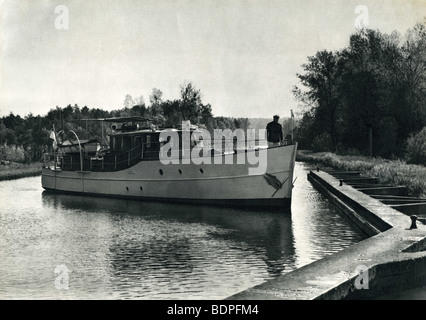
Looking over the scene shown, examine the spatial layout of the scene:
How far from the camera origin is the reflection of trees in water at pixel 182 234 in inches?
539

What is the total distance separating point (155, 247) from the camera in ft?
51.8

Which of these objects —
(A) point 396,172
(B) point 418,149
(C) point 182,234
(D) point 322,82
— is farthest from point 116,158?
(D) point 322,82

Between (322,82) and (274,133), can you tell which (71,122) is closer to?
(322,82)

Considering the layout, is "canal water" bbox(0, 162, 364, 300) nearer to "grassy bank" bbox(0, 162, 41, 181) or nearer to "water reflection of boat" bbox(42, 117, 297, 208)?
"water reflection of boat" bbox(42, 117, 297, 208)

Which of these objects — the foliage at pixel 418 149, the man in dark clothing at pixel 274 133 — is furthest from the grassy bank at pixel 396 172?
the man in dark clothing at pixel 274 133

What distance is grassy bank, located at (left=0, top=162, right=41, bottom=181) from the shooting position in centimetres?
4556

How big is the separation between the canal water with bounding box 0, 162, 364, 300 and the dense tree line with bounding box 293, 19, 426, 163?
14990mm

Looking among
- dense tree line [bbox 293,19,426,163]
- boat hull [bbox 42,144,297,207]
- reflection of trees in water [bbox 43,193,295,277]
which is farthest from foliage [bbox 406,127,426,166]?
reflection of trees in water [bbox 43,193,295,277]

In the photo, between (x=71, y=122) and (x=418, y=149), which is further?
(x=71, y=122)

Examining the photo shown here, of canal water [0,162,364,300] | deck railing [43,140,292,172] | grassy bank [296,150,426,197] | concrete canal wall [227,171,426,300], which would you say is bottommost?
canal water [0,162,364,300]

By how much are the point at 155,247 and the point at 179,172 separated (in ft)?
36.6

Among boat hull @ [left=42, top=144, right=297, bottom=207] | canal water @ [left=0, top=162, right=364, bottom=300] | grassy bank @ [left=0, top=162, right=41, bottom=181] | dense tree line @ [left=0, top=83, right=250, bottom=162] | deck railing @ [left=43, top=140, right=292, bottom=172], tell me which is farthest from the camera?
dense tree line @ [left=0, top=83, right=250, bottom=162]

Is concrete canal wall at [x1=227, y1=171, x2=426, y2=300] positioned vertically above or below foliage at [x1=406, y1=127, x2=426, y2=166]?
below

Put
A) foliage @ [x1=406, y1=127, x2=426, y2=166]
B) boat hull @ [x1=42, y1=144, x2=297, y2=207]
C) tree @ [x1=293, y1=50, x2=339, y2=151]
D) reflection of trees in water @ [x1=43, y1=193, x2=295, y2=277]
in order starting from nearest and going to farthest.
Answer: reflection of trees in water @ [x1=43, y1=193, x2=295, y2=277], boat hull @ [x1=42, y1=144, x2=297, y2=207], foliage @ [x1=406, y1=127, x2=426, y2=166], tree @ [x1=293, y1=50, x2=339, y2=151]
